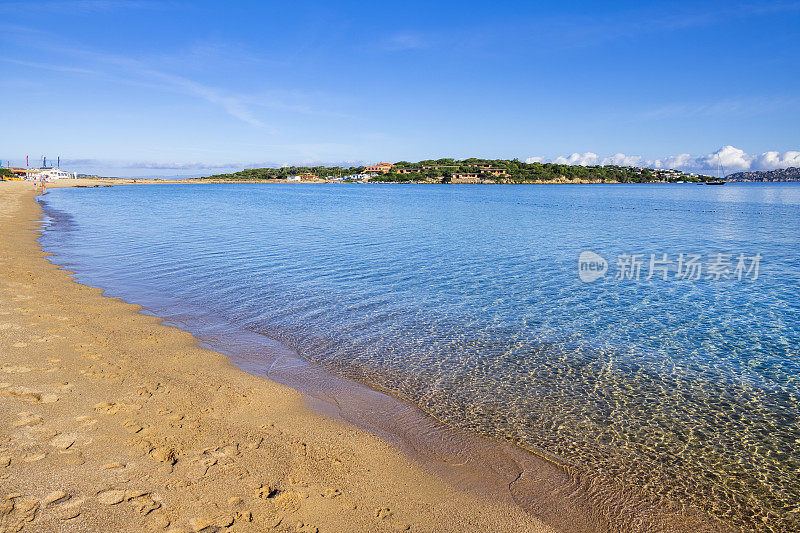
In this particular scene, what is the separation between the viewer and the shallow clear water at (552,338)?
6543mm

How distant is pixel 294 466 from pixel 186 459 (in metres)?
1.33

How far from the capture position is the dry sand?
4.69 metres

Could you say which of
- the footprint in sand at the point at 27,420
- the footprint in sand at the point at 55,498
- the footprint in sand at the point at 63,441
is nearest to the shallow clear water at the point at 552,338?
the footprint in sand at the point at 63,441

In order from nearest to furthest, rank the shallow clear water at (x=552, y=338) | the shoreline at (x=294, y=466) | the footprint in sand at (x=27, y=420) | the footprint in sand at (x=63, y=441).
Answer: the shoreline at (x=294, y=466), the footprint in sand at (x=63, y=441), the footprint in sand at (x=27, y=420), the shallow clear water at (x=552, y=338)

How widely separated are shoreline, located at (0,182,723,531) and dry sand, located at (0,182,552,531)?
2 centimetres

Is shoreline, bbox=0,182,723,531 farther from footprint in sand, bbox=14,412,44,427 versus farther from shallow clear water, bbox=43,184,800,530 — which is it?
shallow clear water, bbox=43,184,800,530

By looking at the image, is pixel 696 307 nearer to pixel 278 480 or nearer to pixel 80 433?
pixel 278 480

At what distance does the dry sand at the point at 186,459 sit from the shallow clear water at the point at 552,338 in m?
1.97

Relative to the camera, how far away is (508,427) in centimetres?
714

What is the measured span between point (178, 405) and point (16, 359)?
382 cm

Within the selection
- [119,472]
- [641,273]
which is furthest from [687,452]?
[641,273]

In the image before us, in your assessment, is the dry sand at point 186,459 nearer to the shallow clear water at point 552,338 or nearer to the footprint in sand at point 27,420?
the footprint in sand at point 27,420

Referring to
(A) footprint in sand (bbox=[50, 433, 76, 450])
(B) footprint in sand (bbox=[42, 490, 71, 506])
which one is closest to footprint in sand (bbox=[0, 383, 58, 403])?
(A) footprint in sand (bbox=[50, 433, 76, 450])

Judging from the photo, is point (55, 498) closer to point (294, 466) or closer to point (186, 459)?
point (186, 459)
